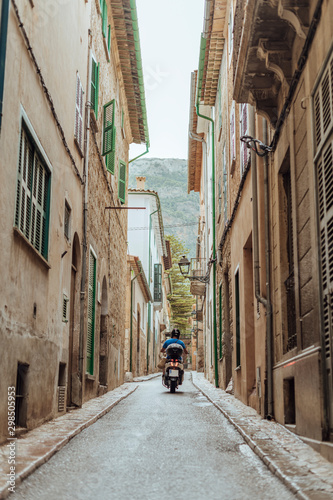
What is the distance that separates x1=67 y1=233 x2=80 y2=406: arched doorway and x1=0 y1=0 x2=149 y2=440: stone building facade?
2 cm

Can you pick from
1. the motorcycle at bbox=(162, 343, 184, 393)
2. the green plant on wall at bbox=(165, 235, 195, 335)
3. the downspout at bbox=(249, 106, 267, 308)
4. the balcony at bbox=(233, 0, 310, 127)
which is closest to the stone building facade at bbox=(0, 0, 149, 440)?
the motorcycle at bbox=(162, 343, 184, 393)

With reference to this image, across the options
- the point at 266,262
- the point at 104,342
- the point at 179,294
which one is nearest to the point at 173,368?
the point at 104,342

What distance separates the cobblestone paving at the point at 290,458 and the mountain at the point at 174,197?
14183cm

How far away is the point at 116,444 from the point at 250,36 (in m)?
5.22

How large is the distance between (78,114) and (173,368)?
702 cm

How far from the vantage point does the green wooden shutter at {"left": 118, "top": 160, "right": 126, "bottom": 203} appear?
20547 millimetres

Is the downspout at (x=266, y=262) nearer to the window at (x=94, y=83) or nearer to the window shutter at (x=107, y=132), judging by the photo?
the window at (x=94, y=83)

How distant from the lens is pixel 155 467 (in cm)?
527

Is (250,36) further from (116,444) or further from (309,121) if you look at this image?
(116,444)

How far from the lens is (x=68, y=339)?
10.8m

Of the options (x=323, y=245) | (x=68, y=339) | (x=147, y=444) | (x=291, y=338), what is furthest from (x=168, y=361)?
(x=323, y=245)

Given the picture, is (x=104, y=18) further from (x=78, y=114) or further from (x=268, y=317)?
(x=268, y=317)

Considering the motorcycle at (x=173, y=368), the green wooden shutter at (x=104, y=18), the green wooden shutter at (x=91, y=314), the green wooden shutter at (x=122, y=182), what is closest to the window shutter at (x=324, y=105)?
the green wooden shutter at (x=91, y=314)

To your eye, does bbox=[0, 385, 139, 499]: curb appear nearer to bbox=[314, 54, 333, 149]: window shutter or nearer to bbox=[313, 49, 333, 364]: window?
bbox=[313, 49, 333, 364]: window
